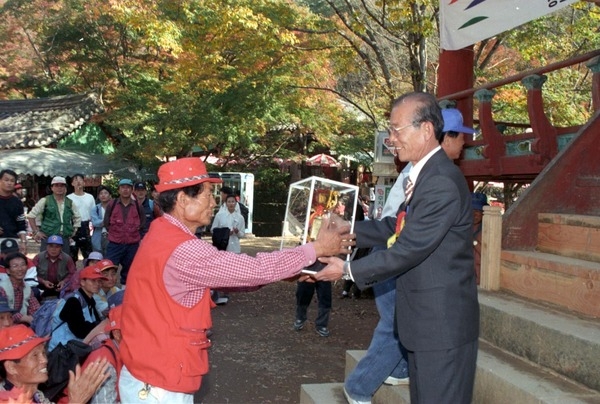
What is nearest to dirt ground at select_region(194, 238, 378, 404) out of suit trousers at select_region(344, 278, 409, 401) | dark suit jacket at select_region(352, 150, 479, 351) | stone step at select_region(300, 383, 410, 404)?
stone step at select_region(300, 383, 410, 404)

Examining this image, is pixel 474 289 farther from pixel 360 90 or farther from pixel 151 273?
pixel 360 90

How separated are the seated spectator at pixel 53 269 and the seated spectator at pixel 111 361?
9.64 feet

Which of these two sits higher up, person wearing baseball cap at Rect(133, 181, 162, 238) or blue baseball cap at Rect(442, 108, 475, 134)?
blue baseball cap at Rect(442, 108, 475, 134)

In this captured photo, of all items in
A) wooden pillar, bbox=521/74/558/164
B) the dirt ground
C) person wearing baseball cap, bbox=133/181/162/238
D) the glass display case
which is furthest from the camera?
person wearing baseball cap, bbox=133/181/162/238

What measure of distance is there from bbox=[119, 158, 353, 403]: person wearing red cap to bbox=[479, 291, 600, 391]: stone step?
1625 millimetres

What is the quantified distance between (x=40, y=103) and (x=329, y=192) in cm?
2071

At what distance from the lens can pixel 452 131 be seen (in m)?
3.62

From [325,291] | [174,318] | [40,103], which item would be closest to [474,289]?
[174,318]

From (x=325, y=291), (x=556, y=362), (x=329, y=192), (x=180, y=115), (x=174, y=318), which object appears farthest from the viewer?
(x=180, y=115)

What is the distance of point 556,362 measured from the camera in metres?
3.47

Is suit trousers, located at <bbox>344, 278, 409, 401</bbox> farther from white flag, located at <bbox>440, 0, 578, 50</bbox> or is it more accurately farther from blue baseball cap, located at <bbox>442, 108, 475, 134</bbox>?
white flag, located at <bbox>440, 0, 578, 50</bbox>

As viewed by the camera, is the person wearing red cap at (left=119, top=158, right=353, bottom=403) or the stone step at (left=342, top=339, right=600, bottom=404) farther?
the stone step at (left=342, top=339, right=600, bottom=404)

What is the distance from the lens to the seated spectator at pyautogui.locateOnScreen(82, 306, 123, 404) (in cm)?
377

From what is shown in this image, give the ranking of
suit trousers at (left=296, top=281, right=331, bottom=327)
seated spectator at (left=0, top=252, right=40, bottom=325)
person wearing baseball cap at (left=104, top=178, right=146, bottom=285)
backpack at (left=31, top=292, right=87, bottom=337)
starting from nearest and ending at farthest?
backpack at (left=31, top=292, right=87, bottom=337)
seated spectator at (left=0, top=252, right=40, bottom=325)
suit trousers at (left=296, top=281, right=331, bottom=327)
person wearing baseball cap at (left=104, top=178, right=146, bottom=285)
